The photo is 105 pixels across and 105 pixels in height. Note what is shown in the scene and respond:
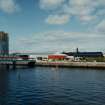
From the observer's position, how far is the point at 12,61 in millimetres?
164000

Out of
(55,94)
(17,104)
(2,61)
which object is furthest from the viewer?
(2,61)

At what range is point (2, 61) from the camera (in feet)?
534

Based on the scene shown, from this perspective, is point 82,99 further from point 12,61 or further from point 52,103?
point 12,61

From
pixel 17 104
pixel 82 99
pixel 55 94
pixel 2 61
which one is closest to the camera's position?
pixel 17 104

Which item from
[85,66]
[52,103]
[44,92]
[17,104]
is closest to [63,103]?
[52,103]

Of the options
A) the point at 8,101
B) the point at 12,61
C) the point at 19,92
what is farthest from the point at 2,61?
the point at 8,101

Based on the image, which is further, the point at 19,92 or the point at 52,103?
the point at 19,92

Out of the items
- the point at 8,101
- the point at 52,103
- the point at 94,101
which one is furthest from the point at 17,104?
the point at 94,101

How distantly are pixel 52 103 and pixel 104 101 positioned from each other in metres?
11.0

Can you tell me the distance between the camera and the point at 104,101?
167 feet

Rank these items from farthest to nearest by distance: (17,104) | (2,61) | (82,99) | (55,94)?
(2,61)
(55,94)
(82,99)
(17,104)

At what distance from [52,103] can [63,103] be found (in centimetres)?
223

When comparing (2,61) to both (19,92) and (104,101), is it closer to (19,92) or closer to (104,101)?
(19,92)

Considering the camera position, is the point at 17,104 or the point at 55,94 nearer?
the point at 17,104
